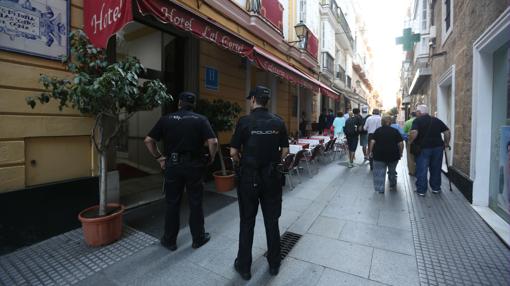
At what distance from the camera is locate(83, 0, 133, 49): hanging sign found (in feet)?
9.91

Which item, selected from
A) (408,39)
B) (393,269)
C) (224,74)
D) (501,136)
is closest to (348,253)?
(393,269)

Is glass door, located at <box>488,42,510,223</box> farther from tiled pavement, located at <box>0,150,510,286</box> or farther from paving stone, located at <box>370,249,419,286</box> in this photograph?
paving stone, located at <box>370,249,419,286</box>

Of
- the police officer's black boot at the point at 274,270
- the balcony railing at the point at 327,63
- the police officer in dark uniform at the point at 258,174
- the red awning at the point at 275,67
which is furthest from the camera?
the balcony railing at the point at 327,63

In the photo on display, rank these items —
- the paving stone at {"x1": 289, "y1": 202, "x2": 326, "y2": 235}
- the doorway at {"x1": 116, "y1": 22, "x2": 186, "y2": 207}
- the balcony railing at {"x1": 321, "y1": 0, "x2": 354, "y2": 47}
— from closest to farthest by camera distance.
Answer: the paving stone at {"x1": 289, "y1": 202, "x2": 326, "y2": 235} < the doorway at {"x1": 116, "y1": 22, "x2": 186, "y2": 207} < the balcony railing at {"x1": 321, "y1": 0, "x2": 354, "y2": 47}

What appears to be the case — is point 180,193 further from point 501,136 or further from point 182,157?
point 501,136

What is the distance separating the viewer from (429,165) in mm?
5492

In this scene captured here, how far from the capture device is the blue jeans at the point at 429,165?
5336mm

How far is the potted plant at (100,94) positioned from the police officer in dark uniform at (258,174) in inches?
59.2

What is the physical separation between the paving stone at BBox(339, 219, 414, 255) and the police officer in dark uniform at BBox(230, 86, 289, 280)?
55.6 inches

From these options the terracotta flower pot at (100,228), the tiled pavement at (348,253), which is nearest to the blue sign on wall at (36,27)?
the terracotta flower pot at (100,228)

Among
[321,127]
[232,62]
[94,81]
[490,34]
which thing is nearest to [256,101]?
[94,81]

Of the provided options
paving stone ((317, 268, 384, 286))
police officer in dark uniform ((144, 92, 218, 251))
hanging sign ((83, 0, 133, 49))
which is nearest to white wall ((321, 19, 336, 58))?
hanging sign ((83, 0, 133, 49))

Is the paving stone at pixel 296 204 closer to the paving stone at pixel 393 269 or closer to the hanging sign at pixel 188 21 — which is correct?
the paving stone at pixel 393 269

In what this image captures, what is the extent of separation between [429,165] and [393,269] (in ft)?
12.1
